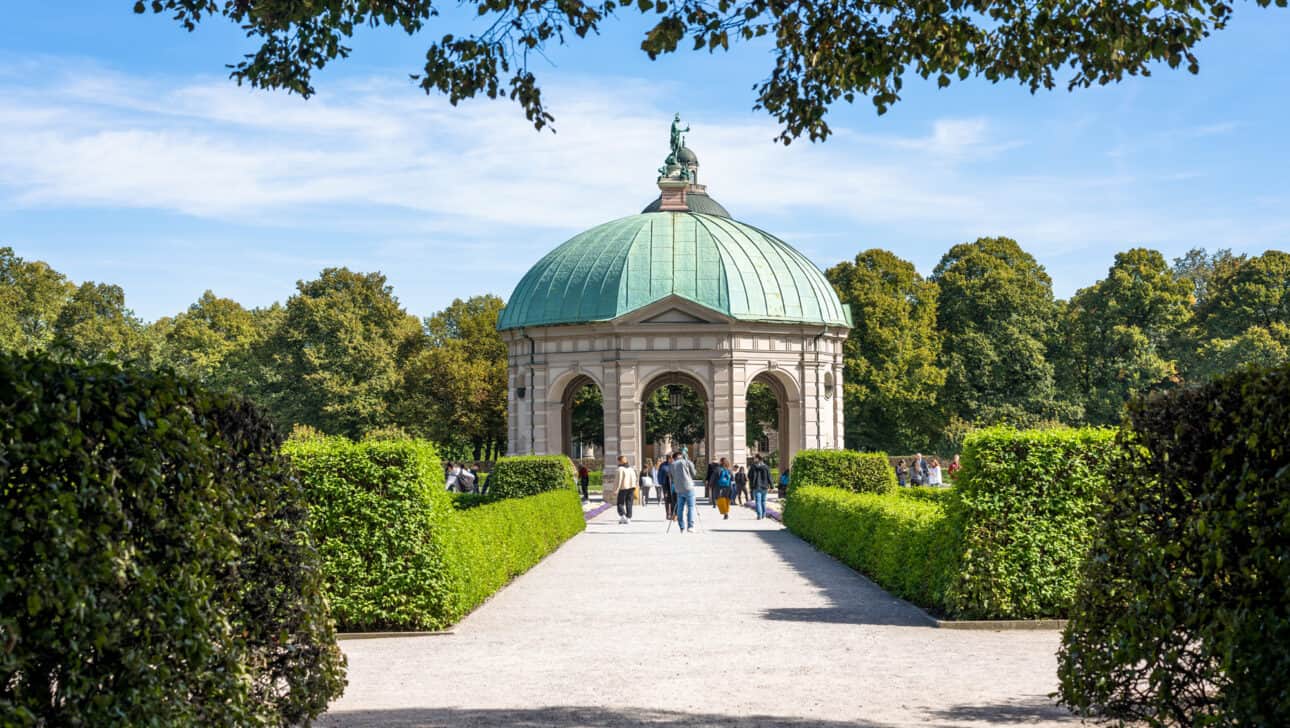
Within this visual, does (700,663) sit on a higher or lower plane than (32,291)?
lower

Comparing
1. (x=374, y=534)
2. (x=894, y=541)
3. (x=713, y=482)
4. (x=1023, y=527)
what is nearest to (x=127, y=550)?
(x=374, y=534)

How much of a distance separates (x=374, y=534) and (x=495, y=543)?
369cm

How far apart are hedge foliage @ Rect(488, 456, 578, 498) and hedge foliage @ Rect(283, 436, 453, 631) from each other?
19.2 metres

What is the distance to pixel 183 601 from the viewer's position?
6.08m

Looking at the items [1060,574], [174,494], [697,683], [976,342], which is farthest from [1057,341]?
[174,494]

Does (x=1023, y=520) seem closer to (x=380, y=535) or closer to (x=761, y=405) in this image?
(x=380, y=535)

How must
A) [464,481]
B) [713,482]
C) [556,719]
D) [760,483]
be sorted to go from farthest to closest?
[464,481] → [713,482] → [760,483] → [556,719]

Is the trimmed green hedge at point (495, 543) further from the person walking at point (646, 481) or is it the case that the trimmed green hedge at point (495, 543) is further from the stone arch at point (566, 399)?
the stone arch at point (566, 399)

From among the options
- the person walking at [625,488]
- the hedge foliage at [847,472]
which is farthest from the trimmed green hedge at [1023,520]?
the person walking at [625,488]

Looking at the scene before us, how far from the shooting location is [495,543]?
16484 millimetres

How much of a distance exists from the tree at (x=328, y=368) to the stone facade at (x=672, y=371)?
12957mm

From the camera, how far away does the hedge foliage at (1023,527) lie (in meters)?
12.7

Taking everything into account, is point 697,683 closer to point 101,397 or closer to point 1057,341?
point 101,397

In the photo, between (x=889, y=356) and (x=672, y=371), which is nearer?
(x=672, y=371)
